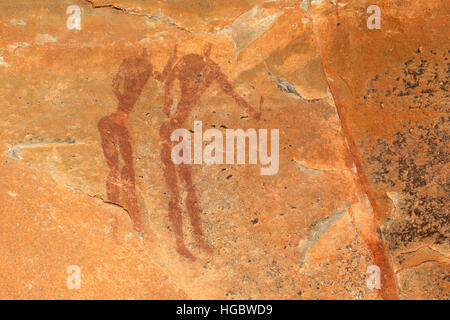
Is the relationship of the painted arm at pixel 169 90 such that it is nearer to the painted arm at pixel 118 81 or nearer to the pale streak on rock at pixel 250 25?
the painted arm at pixel 118 81

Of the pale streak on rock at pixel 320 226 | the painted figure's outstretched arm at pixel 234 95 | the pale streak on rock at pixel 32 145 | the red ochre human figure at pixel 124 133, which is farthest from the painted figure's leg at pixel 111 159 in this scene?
the pale streak on rock at pixel 320 226

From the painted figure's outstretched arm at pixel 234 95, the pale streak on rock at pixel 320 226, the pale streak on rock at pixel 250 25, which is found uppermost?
the pale streak on rock at pixel 250 25

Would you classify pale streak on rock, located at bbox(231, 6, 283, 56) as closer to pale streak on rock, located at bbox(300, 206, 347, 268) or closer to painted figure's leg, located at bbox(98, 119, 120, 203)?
painted figure's leg, located at bbox(98, 119, 120, 203)

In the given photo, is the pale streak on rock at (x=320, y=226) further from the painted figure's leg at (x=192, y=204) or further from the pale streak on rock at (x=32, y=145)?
the pale streak on rock at (x=32, y=145)

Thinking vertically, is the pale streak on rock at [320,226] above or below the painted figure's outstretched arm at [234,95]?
below

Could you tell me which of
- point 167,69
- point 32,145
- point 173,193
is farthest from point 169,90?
point 32,145

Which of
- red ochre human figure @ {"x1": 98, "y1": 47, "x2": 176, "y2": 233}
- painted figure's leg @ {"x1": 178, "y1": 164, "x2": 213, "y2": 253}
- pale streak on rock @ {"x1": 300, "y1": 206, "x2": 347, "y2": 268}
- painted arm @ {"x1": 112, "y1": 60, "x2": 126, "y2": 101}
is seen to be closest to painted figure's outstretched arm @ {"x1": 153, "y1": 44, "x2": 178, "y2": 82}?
red ochre human figure @ {"x1": 98, "y1": 47, "x2": 176, "y2": 233}

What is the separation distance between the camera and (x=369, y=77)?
79.1 inches

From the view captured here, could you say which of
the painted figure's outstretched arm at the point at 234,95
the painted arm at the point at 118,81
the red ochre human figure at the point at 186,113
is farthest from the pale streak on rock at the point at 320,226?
the painted arm at the point at 118,81

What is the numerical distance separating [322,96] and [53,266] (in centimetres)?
200

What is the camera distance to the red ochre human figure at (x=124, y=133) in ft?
6.58

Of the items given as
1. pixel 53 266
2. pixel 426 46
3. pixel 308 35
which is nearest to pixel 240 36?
pixel 308 35

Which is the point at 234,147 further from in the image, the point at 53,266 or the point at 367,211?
the point at 53,266

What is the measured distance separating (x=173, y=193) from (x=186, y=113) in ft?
1.61
